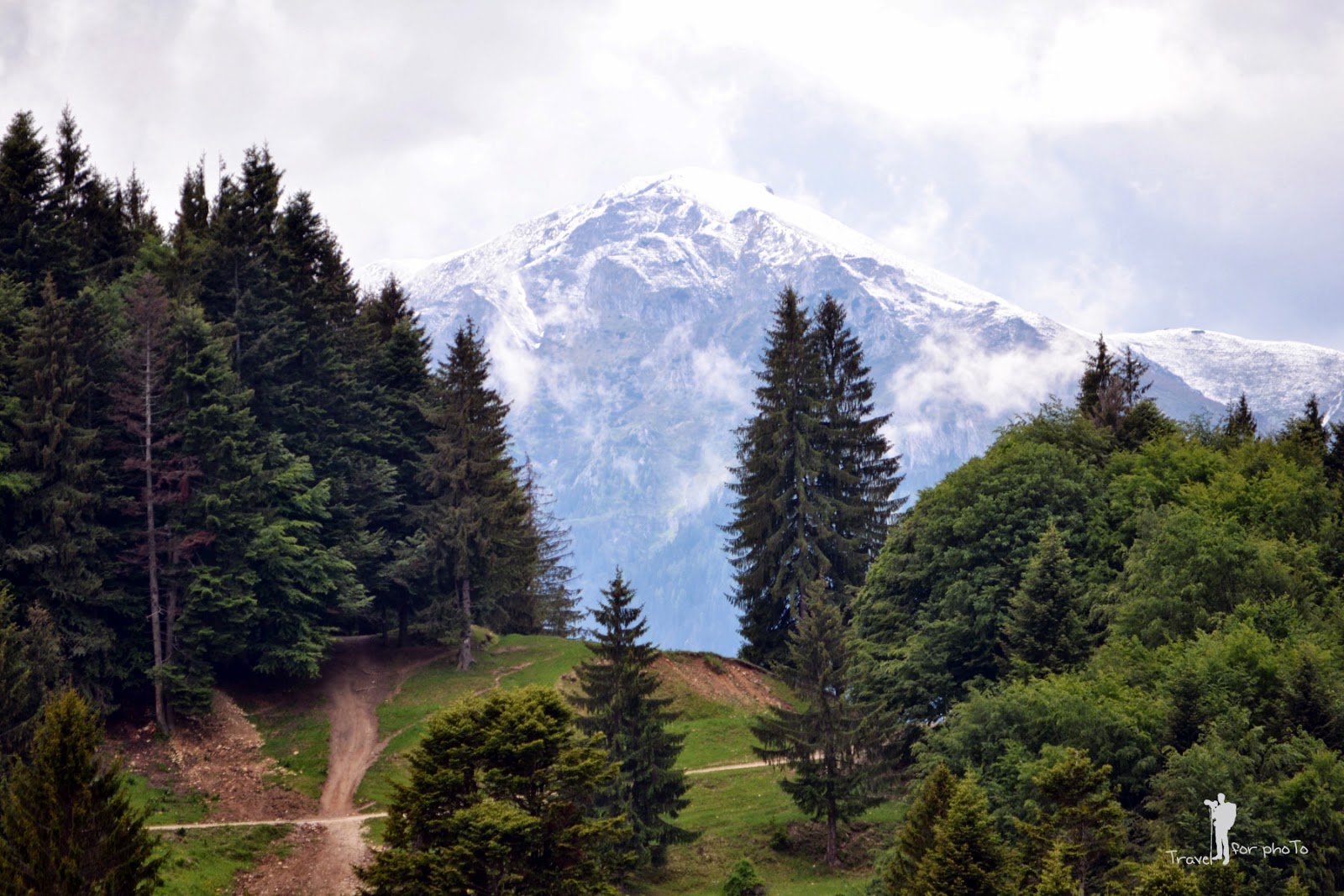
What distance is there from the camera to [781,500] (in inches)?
2420

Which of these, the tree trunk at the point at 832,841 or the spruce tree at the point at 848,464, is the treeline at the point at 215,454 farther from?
the tree trunk at the point at 832,841

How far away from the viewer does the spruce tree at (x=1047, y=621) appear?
3791 cm

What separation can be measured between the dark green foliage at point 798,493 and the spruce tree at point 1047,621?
21100 millimetres

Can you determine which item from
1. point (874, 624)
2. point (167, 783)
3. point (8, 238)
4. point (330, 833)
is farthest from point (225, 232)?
point (874, 624)

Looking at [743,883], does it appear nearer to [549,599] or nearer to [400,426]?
[400,426]

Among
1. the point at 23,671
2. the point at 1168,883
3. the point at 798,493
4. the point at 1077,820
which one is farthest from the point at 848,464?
the point at 1168,883

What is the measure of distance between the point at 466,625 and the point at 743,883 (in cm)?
2352

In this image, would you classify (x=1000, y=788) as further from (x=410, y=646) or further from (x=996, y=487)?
(x=410, y=646)

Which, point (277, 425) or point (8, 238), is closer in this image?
point (8, 238)

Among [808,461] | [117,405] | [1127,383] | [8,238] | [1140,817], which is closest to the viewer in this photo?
[1140,817]

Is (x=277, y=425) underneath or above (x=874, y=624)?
above

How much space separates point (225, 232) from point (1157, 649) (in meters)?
45.7

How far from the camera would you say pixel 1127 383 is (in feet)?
244

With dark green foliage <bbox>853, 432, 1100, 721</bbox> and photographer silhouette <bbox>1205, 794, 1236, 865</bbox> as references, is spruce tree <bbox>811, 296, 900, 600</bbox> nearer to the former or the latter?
dark green foliage <bbox>853, 432, 1100, 721</bbox>
